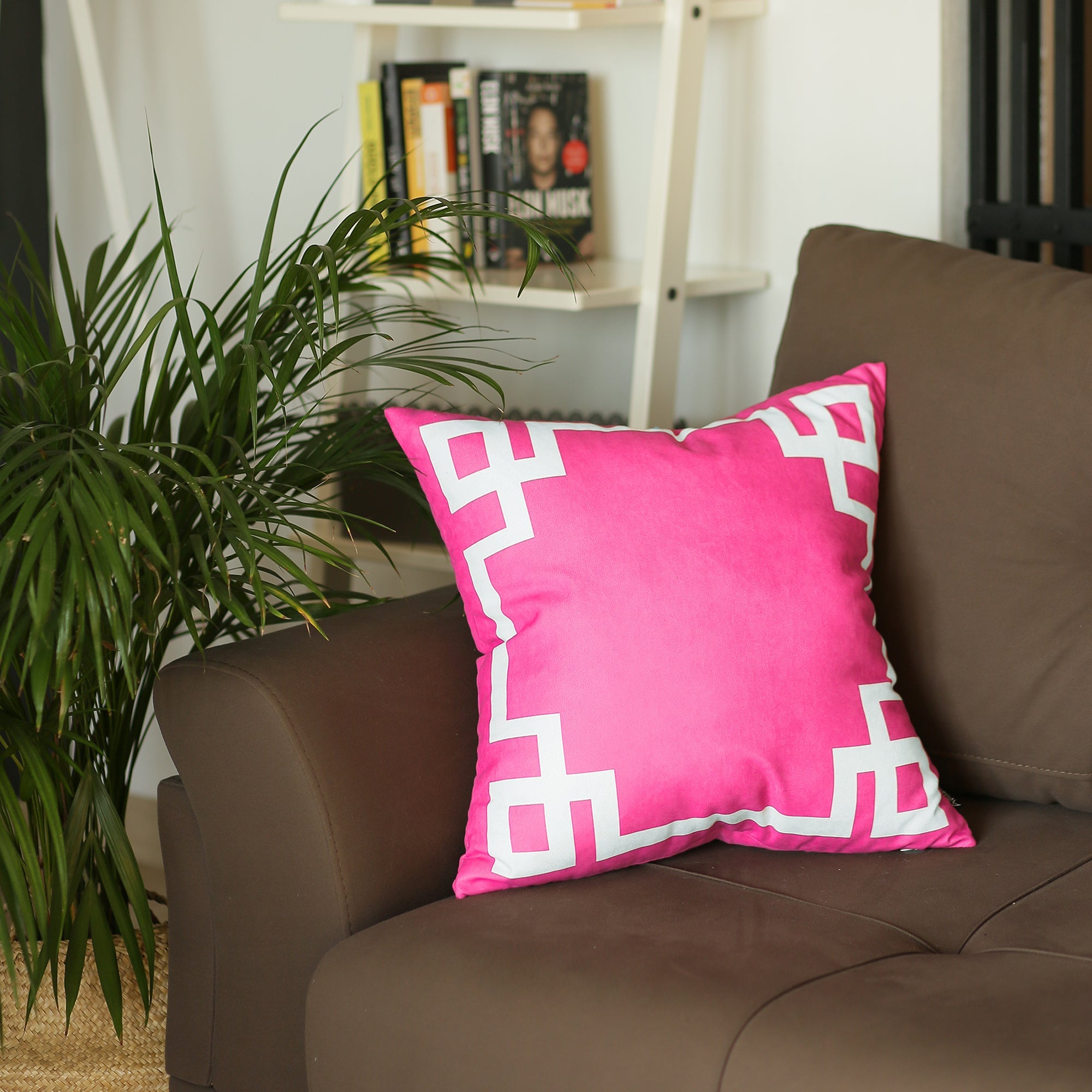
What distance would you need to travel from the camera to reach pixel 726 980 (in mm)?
987

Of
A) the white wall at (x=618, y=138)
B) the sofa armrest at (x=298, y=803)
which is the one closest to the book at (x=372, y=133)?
the white wall at (x=618, y=138)

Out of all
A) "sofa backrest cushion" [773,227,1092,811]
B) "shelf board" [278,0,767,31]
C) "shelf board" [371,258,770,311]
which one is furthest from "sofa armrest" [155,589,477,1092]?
"shelf board" [278,0,767,31]

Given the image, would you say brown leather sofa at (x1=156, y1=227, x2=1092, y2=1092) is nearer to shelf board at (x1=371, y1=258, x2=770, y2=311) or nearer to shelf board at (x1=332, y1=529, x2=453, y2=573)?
shelf board at (x1=371, y1=258, x2=770, y2=311)

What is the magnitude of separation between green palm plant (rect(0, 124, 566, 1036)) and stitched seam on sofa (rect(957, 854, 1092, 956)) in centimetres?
57

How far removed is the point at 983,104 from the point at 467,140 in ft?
2.29

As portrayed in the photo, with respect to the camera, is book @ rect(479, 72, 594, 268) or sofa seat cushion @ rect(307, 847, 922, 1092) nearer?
sofa seat cushion @ rect(307, 847, 922, 1092)

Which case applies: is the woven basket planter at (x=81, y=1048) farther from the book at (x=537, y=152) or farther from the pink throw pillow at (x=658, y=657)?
the book at (x=537, y=152)

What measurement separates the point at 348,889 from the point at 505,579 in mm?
285

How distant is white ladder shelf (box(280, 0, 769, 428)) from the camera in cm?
177

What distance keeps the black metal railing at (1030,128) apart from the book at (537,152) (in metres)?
0.54

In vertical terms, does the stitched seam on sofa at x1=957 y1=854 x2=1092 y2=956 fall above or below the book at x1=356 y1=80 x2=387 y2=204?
below

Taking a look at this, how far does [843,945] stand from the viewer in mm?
1051

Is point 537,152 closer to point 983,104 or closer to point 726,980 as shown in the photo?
point 983,104

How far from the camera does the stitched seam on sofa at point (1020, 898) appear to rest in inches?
42.8
